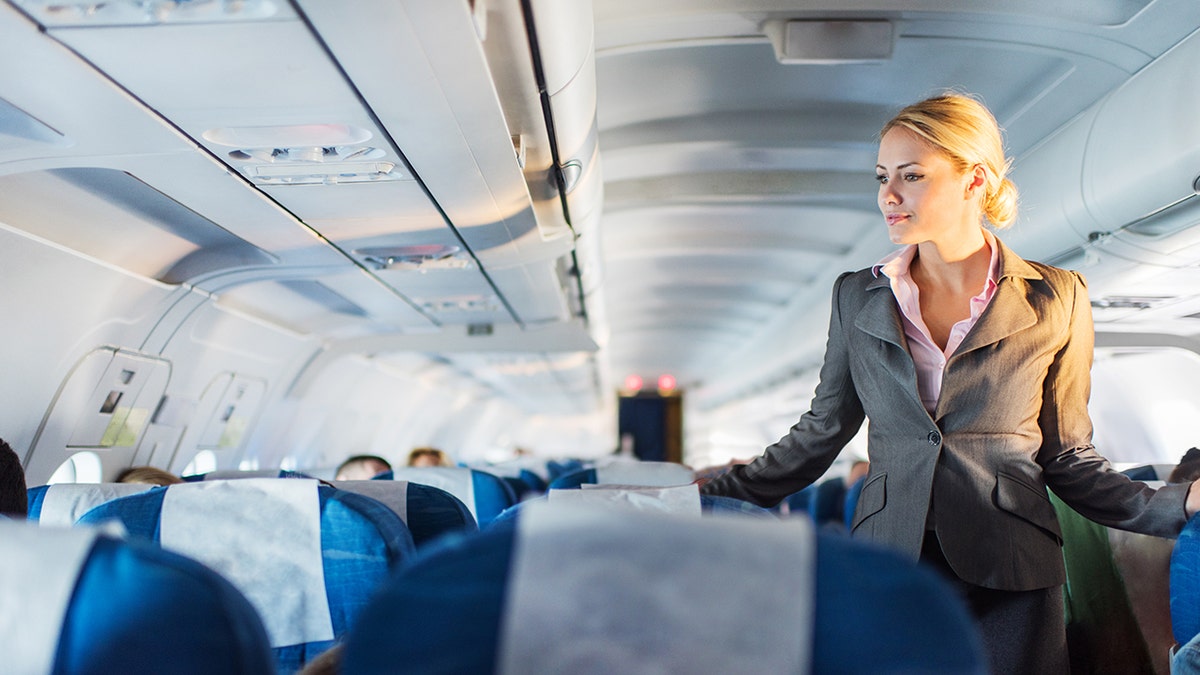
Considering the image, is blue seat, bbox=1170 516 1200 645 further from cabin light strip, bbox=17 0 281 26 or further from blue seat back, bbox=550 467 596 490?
cabin light strip, bbox=17 0 281 26

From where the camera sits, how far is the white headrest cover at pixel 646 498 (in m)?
1.87

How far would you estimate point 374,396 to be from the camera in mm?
11203

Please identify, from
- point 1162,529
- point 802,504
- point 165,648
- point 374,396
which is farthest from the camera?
point 374,396

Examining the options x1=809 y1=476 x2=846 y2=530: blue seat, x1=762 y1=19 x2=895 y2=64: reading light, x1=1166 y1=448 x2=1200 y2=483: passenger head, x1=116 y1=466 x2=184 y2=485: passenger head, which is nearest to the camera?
x1=1166 y1=448 x2=1200 y2=483: passenger head

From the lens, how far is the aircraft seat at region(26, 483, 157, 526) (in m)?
2.50

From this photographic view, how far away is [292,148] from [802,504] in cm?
611

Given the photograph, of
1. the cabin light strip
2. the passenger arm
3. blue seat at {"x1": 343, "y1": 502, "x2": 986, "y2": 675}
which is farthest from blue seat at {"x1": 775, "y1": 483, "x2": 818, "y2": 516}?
blue seat at {"x1": 343, "y1": 502, "x2": 986, "y2": 675}

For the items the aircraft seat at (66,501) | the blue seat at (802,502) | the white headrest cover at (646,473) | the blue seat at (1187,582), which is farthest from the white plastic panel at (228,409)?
the blue seat at (1187,582)

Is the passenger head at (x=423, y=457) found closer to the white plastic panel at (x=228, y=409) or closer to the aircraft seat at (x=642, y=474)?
the white plastic panel at (x=228, y=409)

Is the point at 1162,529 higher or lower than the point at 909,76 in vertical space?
lower

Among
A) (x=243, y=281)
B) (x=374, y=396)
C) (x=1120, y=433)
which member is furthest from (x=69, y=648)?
(x=374, y=396)

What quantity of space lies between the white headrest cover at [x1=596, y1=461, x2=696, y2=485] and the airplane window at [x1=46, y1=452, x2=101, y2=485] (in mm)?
3226

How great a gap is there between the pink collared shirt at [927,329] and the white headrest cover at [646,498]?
21.0 inches

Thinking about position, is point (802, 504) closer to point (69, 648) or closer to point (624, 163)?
point (624, 163)
